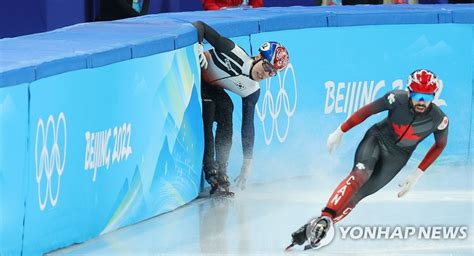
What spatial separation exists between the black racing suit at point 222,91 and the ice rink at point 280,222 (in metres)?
0.38

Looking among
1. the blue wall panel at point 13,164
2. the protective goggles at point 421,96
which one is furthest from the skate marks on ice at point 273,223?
the protective goggles at point 421,96

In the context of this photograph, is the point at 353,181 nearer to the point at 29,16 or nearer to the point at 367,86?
the point at 367,86

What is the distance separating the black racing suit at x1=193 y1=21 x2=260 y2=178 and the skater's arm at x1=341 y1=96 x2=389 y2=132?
0.74m

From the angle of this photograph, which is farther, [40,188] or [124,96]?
[124,96]

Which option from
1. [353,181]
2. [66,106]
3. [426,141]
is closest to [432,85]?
[426,141]

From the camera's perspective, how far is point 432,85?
10.2m

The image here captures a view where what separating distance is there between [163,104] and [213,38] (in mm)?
935

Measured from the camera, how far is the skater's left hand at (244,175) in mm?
10123

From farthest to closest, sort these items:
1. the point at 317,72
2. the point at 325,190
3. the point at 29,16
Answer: the point at 29,16, the point at 317,72, the point at 325,190

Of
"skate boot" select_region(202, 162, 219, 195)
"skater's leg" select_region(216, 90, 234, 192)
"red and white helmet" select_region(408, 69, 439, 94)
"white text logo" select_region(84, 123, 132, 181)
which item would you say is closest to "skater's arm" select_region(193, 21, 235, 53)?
"skater's leg" select_region(216, 90, 234, 192)

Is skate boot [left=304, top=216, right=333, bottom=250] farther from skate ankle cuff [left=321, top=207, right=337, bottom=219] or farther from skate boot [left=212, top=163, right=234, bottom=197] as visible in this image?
skate boot [left=212, top=163, right=234, bottom=197]

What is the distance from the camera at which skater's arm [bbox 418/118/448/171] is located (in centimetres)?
986

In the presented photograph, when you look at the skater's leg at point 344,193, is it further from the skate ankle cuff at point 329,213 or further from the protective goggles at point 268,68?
the protective goggles at point 268,68

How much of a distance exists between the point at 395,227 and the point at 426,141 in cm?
103
